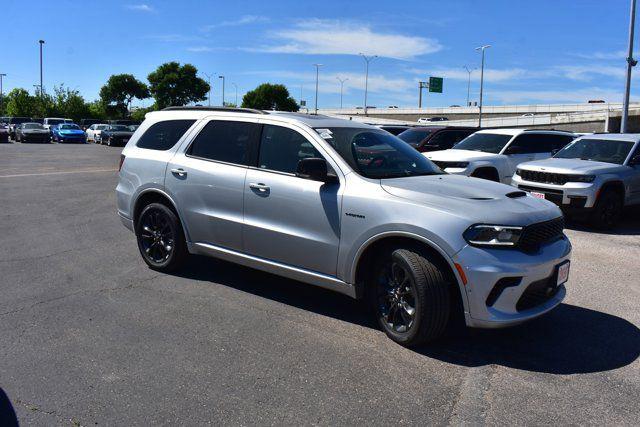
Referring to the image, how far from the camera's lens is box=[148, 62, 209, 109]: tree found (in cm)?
7625

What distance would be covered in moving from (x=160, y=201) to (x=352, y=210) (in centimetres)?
258

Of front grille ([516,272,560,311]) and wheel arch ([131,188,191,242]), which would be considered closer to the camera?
front grille ([516,272,560,311])

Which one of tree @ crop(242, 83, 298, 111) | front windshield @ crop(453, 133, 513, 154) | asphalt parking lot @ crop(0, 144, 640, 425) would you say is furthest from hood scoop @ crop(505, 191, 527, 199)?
tree @ crop(242, 83, 298, 111)

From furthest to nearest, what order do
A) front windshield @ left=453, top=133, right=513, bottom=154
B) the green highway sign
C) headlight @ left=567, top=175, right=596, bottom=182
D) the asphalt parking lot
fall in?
the green highway sign, front windshield @ left=453, top=133, right=513, bottom=154, headlight @ left=567, top=175, right=596, bottom=182, the asphalt parking lot

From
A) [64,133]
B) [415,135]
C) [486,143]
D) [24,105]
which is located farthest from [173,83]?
[486,143]

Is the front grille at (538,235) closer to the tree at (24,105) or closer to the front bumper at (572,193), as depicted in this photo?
the front bumper at (572,193)

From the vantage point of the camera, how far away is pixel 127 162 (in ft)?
20.8

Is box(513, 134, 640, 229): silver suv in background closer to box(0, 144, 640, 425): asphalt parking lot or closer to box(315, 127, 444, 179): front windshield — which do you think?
box(0, 144, 640, 425): asphalt parking lot

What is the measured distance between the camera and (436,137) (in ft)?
50.3

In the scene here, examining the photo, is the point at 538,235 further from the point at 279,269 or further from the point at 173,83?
the point at 173,83

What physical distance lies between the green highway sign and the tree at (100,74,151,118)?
42.8 m

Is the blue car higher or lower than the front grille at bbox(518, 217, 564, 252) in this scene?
higher

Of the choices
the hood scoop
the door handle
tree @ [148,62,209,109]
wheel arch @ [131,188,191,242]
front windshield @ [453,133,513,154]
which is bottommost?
wheel arch @ [131,188,191,242]

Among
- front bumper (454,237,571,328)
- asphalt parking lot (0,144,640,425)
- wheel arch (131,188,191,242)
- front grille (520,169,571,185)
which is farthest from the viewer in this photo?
front grille (520,169,571,185)
